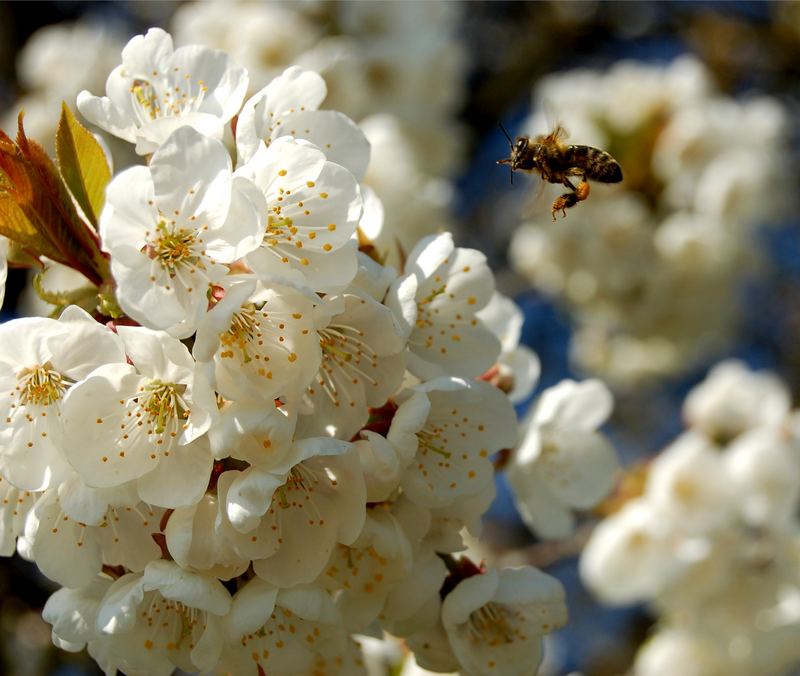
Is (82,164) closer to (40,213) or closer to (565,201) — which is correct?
(40,213)

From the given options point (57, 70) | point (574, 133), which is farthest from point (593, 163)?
point (57, 70)

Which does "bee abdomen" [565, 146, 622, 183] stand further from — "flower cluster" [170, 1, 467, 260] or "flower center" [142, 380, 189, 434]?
"flower cluster" [170, 1, 467, 260]

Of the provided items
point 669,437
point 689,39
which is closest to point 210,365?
point 689,39

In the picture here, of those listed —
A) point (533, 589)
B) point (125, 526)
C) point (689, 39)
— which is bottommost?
point (689, 39)

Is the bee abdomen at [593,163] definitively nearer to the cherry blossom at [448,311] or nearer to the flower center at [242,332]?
the cherry blossom at [448,311]

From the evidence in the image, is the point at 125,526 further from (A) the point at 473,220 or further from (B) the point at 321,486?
(A) the point at 473,220

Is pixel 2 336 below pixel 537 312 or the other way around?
the other way around

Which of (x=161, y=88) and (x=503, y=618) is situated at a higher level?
(x=161, y=88)
